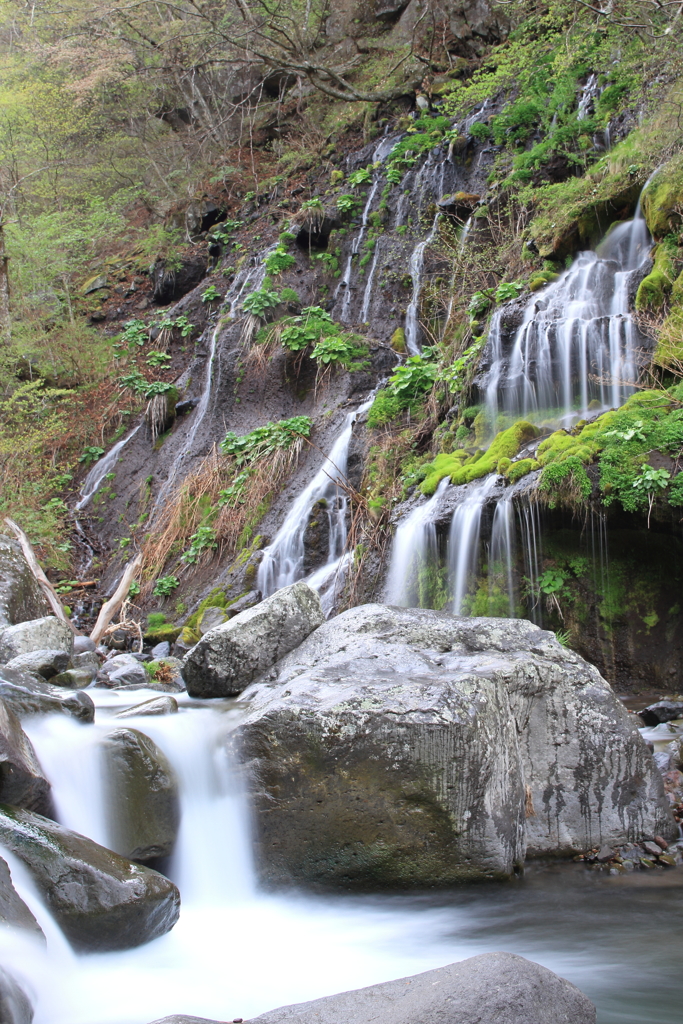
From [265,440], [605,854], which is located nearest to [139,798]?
[605,854]

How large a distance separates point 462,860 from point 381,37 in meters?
22.2

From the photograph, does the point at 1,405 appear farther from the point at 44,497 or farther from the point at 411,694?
the point at 411,694

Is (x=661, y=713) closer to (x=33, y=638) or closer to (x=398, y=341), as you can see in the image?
(x=33, y=638)

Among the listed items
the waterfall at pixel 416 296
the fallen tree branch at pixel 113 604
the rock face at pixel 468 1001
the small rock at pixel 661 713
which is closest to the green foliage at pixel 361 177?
the waterfall at pixel 416 296

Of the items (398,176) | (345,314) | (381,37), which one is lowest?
(345,314)

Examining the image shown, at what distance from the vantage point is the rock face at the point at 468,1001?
236cm

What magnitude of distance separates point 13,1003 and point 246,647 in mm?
3228

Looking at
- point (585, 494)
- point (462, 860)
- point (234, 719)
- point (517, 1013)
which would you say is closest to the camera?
point (517, 1013)

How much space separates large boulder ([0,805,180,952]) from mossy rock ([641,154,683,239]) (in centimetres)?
917

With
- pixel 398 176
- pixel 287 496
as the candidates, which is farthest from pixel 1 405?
pixel 398 176

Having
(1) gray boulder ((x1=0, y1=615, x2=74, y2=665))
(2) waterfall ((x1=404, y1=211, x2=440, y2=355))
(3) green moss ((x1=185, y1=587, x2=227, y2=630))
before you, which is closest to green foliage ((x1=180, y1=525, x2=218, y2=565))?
(3) green moss ((x1=185, y1=587, x2=227, y2=630))

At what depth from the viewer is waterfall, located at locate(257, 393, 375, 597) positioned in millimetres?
10219

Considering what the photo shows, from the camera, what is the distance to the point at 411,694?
14.0 ft

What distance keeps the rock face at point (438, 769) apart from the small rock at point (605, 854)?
0.18 ft
